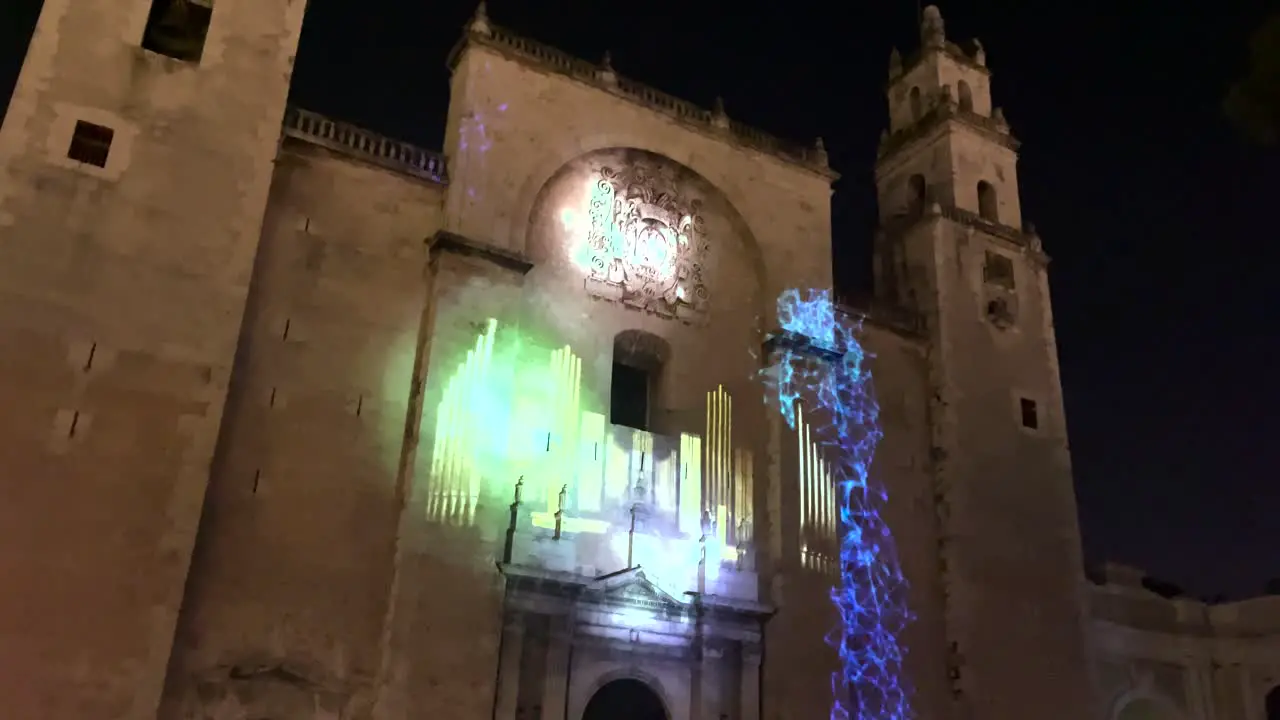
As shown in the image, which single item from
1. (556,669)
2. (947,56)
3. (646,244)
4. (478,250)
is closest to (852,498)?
(646,244)

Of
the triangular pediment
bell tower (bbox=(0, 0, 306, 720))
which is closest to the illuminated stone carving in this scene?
the triangular pediment

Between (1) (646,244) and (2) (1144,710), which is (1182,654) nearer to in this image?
(2) (1144,710)

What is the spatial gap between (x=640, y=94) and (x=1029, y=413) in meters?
10.7

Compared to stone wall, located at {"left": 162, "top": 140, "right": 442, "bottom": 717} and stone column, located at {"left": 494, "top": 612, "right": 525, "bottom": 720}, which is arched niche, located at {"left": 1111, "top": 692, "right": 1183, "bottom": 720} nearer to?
stone column, located at {"left": 494, "top": 612, "right": 525, "bottom": 720}

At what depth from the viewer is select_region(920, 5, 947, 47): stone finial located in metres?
24.5

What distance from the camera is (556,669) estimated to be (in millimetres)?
14312

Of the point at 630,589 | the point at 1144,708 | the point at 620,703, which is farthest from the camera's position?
the point at 1144,708

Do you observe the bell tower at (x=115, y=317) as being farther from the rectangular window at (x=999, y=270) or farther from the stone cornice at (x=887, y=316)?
the rectangular window at (x=999, y=270)

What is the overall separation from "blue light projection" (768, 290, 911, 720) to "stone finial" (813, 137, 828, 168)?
2999 millimetres

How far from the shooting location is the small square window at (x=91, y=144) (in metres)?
13.1

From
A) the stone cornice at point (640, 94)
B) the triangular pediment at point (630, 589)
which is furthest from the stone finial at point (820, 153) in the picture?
the triangular pediment at point (630, 589)

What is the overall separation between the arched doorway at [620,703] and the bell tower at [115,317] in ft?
27.8

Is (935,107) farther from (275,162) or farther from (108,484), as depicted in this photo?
(108,484)

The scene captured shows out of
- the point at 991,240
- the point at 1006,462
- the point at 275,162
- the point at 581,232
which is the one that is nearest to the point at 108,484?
the point at 275,162
